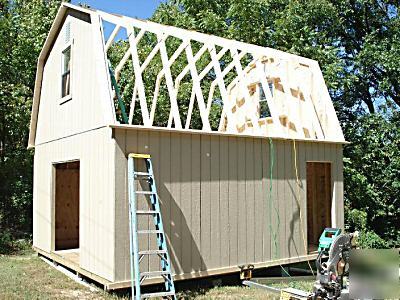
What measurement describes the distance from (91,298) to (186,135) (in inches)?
125

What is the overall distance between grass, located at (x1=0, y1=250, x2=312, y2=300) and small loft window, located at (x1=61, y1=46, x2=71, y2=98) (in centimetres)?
400

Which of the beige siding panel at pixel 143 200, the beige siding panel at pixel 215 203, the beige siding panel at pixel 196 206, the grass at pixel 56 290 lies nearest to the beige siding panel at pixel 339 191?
the grass at pixel 56 290

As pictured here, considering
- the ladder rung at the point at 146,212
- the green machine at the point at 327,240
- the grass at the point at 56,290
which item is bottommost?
the grass at the point at 56,290

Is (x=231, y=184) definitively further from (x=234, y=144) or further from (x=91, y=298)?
(x=91, y=298)

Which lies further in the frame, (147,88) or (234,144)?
(147,88)

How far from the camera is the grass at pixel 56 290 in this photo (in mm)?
7207

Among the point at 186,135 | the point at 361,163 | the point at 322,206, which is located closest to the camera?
the point at 186,135

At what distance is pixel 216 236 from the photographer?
7926 mm

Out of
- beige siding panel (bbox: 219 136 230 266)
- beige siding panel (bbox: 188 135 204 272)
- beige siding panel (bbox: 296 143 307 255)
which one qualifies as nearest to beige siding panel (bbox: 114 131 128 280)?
beige siding panel (bbox: 188 135 204 272)

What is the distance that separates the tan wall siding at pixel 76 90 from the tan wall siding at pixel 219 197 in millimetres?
1241

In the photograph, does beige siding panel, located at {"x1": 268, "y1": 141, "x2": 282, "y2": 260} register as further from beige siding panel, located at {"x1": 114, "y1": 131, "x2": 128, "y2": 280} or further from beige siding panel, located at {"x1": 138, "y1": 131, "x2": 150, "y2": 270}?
beige siding panel, located at {"x1": 114, "y1": 131, "x2": 128, "y2": 280}

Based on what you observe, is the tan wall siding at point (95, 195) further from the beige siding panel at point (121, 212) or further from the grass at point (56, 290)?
the grass at point (56, 290)

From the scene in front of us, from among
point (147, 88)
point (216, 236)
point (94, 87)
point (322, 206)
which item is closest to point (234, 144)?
point (216, 236)

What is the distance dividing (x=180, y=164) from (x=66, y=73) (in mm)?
4120
